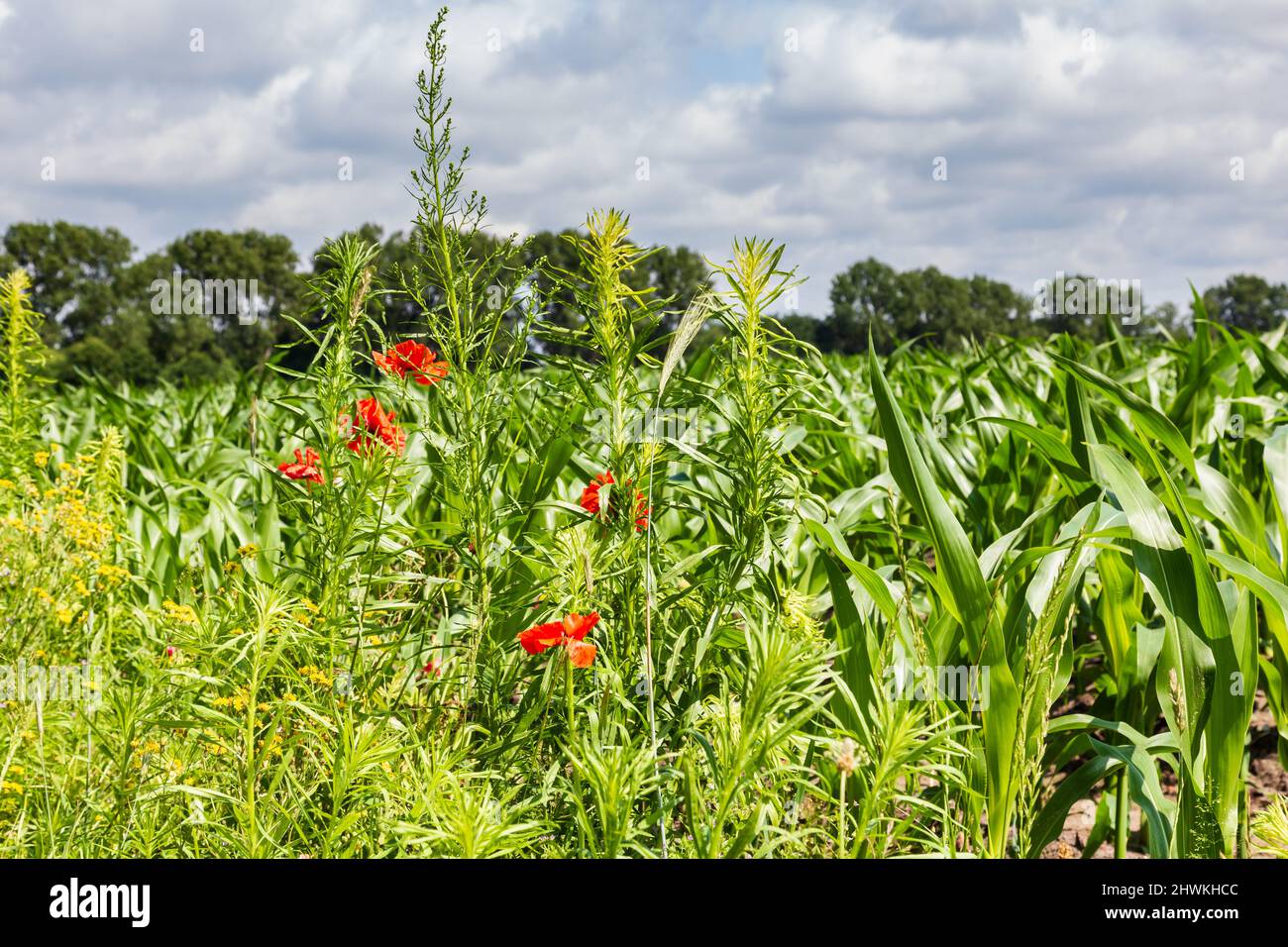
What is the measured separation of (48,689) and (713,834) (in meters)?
2.02

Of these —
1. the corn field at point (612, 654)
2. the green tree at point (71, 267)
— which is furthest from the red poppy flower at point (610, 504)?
the green tree at point (71, 267)

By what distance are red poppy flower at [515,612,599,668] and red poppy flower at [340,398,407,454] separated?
585mm

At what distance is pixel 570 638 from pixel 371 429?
0.77 m

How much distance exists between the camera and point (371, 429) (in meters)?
1.95

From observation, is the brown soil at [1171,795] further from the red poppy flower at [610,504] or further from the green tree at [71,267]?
the green tree at [71,267]

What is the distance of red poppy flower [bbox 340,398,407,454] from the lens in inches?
73.1

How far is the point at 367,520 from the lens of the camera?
1914 millimetres

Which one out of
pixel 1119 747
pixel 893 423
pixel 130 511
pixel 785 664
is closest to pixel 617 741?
pixel 785 664

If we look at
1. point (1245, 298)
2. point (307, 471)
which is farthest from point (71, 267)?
point (1245, 298)

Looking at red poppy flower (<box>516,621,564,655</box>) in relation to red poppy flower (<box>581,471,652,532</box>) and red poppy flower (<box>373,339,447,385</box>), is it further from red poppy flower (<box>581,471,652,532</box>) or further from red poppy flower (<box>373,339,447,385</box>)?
red poppy flower (<box>373,339,447,385</box>)

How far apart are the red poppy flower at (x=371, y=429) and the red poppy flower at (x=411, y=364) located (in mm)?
94

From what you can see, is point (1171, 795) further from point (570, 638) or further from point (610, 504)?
point (570, 638)

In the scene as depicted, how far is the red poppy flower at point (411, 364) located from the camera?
186 cm

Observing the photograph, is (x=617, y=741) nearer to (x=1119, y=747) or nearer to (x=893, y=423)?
(x=893, y=423)
